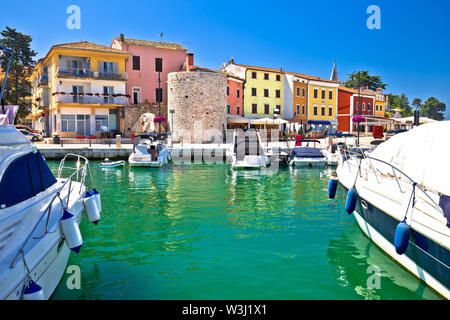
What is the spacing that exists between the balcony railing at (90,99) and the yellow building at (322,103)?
28.0 meters

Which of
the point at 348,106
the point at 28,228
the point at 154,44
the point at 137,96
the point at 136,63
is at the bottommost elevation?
the point at 28,228

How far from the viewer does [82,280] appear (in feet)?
19.6

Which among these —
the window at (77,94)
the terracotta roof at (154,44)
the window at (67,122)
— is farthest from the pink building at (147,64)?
the window at (67,122)

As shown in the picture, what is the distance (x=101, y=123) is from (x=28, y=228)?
111 feet

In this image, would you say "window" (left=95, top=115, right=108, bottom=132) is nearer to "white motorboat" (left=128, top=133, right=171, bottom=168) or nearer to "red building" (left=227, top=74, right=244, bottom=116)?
"red building" (left=227, top=74, right=244, bottom=116)

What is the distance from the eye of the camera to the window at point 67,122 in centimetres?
3519

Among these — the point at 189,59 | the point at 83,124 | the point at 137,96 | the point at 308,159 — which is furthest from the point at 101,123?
the point at 308,159

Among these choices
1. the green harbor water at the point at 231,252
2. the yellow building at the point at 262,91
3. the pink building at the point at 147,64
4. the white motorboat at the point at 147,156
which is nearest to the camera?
the green harbor water at the point at 231,252

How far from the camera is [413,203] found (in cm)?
549

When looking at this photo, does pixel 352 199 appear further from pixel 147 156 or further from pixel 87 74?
pixel 87 74

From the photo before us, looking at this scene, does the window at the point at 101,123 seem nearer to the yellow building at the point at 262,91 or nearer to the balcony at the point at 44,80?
the balcony at the point at 44,80

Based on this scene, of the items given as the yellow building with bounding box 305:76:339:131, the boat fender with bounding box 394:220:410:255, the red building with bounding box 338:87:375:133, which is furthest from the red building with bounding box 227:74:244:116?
the boat fender with bounding box 394:220:410:255

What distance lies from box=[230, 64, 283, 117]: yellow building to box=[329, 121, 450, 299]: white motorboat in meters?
39.2

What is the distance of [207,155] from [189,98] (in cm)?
1144
